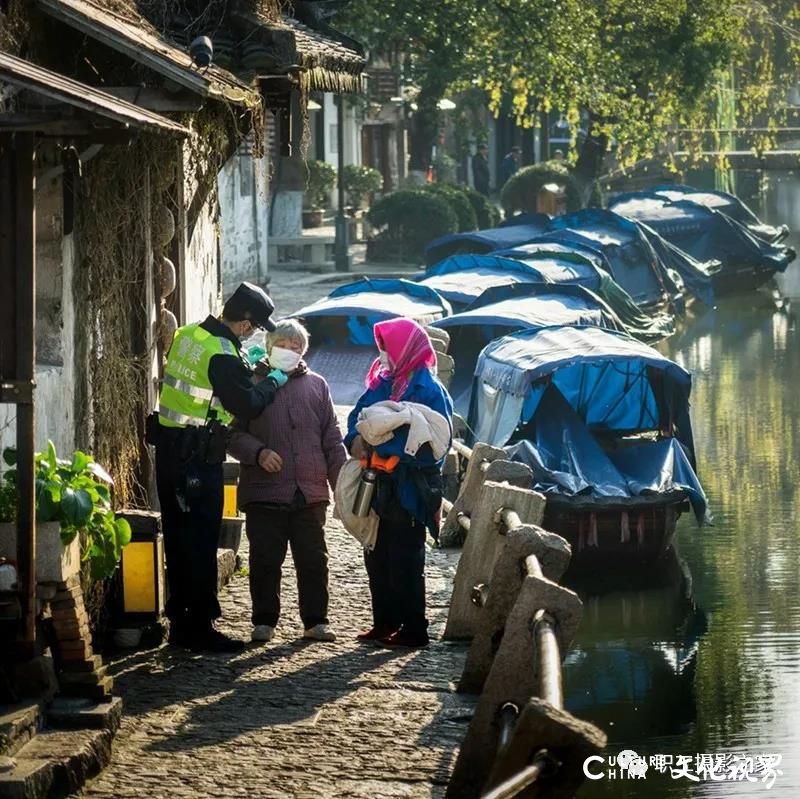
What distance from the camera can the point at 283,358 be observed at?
32.0ft

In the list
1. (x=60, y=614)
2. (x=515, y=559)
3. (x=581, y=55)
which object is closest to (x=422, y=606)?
(x=515, y=559)

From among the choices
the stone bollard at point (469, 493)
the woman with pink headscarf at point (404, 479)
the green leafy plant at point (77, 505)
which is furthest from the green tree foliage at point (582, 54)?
the green leafy plant at point (77, 505)

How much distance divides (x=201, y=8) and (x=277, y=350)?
411 centimetres

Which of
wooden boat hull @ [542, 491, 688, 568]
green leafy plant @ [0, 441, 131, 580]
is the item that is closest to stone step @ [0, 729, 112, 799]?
green leafy plant @ [0, 441, 131, 580]

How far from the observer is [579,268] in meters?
30.6

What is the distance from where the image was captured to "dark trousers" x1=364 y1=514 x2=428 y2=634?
984cm

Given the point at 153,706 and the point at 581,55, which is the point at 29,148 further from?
the point at 581,55

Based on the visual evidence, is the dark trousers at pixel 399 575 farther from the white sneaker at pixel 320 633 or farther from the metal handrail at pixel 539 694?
the metal handrail at pixel 539 694

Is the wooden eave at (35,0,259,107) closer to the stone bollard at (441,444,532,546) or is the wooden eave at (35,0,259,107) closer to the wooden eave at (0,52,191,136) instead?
the wooden eave at (0,52,191,136)

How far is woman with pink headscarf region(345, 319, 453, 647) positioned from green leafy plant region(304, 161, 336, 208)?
109 feet

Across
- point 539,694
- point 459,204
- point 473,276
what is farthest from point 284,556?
point 459,204

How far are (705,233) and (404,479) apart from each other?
3490 cm

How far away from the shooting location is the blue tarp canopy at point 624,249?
36.0m

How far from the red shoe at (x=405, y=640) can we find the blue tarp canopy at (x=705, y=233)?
1318 inches
